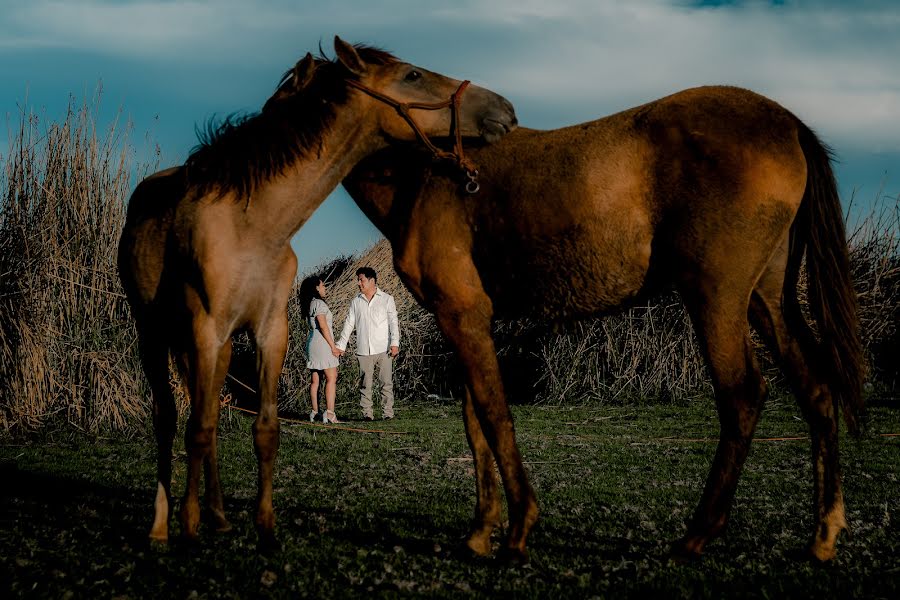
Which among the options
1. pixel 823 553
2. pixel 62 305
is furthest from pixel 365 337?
pixel 823 553

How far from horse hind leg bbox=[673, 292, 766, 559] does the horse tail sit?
1.80 feet

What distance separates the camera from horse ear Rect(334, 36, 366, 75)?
4465 millimetres

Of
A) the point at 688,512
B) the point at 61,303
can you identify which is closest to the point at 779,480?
the point at 688,512

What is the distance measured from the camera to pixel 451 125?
4.61 meters

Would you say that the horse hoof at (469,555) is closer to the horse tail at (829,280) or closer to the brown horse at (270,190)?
the brown horse at (270,190)

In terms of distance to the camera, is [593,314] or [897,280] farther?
[897,280]

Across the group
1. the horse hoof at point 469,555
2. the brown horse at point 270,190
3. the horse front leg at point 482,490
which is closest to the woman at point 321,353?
the brown horse at point 270,190

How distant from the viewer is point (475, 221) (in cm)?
444

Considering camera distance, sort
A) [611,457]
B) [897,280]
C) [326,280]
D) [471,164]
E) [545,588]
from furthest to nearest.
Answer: [326,280]
[897,280]
[611,457]
[471,164]
[545,588]

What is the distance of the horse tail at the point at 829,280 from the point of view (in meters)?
4.33

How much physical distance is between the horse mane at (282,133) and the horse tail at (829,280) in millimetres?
2456

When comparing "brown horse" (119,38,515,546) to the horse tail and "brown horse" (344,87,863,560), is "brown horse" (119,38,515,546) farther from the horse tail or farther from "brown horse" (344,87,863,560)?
the horse tail

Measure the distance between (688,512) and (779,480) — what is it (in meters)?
1.87

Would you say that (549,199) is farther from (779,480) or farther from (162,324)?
(779,480)
